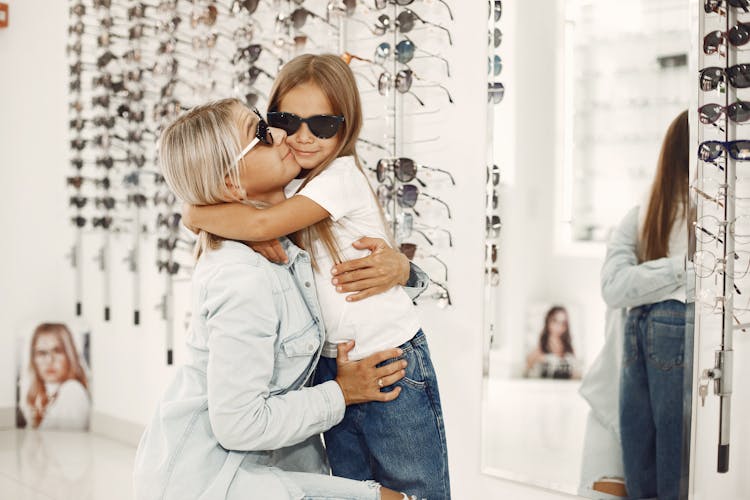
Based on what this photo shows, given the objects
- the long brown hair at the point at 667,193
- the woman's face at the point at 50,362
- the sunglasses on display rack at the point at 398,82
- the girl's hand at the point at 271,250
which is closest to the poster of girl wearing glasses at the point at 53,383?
the woman's face at the point at 50,362

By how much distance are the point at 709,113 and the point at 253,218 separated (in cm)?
127

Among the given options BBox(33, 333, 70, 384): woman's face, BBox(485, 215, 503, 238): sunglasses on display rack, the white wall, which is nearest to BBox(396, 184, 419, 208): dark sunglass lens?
BBox(485, 215, 503, 238): sunglasses on display rack

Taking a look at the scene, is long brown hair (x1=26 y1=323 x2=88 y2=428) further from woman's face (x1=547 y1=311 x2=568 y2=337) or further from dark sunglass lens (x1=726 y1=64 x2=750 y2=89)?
dark sunglass lens (x1=726 y1=64 x2=750 y2=89)

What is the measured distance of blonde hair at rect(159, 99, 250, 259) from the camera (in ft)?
5.32

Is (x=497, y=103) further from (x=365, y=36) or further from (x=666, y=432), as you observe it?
(x=666, y=432)

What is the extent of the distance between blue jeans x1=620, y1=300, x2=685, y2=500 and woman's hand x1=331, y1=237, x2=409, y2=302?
2.74 ft

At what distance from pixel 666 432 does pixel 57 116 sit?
11.4ft

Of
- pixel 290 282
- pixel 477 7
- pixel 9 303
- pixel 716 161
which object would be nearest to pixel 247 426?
pixel 290 282

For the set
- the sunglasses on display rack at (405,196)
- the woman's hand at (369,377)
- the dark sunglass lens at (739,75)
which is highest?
the dark sunglass lens at (739,75)

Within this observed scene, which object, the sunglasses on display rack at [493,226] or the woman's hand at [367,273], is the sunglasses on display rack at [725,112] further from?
the woman's hand at [367,273]

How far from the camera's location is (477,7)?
2.51m

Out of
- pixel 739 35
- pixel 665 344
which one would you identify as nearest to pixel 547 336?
pixel 665 344

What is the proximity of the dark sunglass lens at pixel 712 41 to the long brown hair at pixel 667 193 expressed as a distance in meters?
0.17

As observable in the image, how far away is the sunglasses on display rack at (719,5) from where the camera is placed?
2.00 metres
